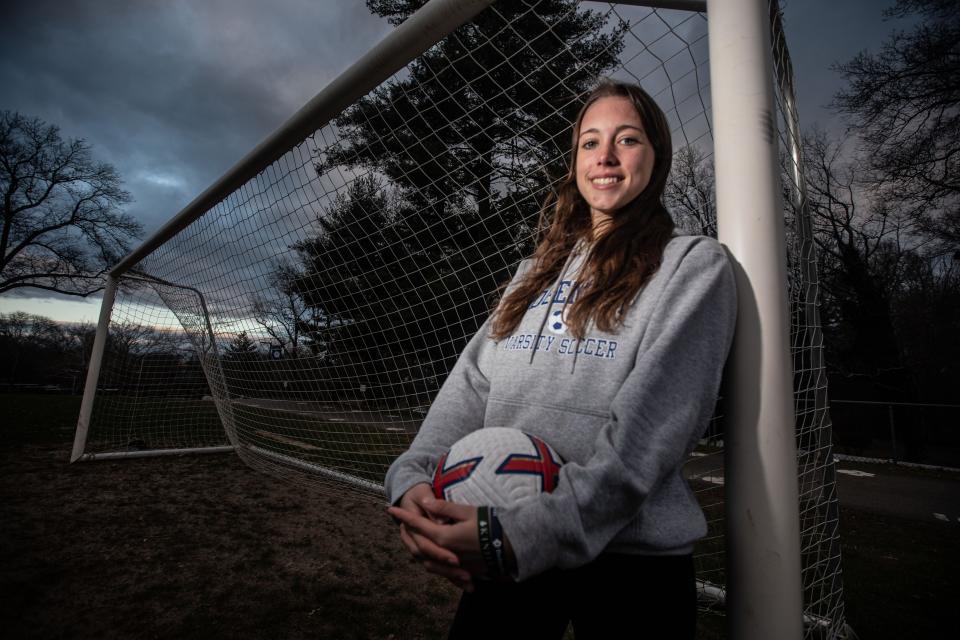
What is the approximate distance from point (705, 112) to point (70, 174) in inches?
1056

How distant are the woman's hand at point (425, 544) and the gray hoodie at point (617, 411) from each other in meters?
0.05

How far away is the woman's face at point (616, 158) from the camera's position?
1.27 m

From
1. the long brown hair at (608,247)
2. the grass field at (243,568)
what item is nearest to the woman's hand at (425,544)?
the long brown hair at (608,247)

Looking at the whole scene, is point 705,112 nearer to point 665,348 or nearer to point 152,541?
point 665,348

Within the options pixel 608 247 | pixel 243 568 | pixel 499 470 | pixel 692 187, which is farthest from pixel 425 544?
pixel 243 568

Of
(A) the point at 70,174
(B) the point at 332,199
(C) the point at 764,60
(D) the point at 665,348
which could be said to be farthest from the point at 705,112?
(A) the point at 70,174

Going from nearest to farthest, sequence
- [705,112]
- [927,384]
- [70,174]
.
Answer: [705,112], [927,384], [70,174]

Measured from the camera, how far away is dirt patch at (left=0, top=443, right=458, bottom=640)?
222cm

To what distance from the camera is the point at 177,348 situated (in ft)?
23.3

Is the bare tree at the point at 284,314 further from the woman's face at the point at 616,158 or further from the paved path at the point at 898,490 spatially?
the paved path at the point at 898,490

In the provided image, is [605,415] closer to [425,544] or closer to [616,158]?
[425,544]

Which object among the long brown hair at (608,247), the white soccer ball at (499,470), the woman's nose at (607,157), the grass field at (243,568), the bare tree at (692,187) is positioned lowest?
the grass field at (243,568)

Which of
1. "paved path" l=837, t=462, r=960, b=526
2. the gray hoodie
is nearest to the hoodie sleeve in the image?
the gray hoodie

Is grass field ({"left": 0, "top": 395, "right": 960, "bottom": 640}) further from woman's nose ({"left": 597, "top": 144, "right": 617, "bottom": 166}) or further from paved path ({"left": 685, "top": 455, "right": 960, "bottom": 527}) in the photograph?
woman's nose ({"left": 597, "top": 144, "right": 617, "bottom": 166})
